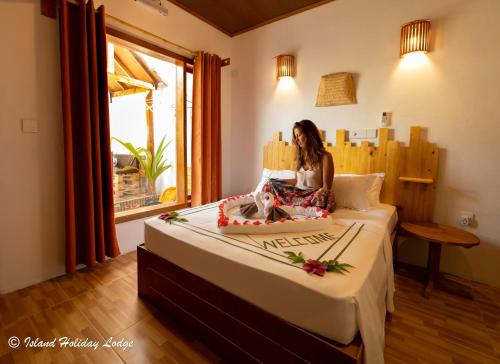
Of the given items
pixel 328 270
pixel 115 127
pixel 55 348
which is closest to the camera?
pixel 328 270

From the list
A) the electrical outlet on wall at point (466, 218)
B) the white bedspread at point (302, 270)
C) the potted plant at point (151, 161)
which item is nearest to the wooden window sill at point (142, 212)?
the potted plant at point (151, 161)

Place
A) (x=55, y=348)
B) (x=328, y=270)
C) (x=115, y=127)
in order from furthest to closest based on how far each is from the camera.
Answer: (x=115, y=127) → (x=55, y=348) → (x=328, y=270)

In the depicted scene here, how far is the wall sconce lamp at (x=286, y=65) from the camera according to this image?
294cm

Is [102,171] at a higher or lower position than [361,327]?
higher

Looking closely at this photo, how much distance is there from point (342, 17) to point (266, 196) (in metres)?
2.12

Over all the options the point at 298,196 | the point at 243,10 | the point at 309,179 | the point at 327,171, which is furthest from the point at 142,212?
the point at 243,10

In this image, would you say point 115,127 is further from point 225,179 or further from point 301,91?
point 301,91

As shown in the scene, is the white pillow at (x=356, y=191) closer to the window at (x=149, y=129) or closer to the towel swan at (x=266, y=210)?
the towel swan at (x=266, y=210)

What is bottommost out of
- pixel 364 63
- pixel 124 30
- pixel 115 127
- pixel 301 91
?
pixel 115 127

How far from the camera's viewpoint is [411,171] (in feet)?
7.70

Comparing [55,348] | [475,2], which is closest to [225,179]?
[55,348]

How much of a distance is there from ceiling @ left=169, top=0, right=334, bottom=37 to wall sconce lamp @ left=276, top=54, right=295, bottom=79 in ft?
1.67

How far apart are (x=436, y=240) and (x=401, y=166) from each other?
0.77m

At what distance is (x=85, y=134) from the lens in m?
2.06
